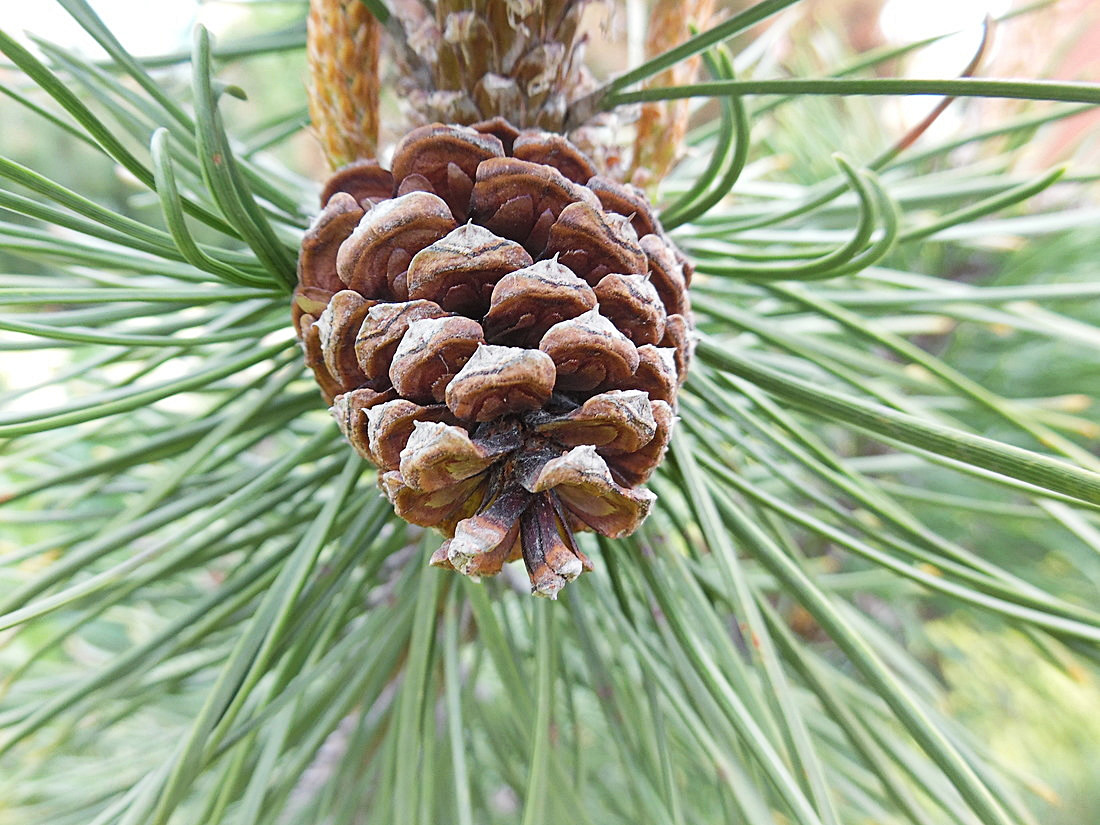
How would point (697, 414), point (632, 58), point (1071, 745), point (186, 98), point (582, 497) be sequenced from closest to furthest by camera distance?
point (582, 497), point (697, 414), point (632, 58), point (186, 98), point (1071, 745)

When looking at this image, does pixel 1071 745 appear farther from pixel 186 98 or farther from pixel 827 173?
pixel 186 98

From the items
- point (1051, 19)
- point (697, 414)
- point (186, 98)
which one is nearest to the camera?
point (697, 414)

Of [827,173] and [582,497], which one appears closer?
[582,497]

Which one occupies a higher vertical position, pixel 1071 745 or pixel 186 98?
pixel 186 98

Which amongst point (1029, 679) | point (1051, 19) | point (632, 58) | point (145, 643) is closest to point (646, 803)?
point (145, 643)

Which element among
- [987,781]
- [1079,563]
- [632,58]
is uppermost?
[632,58]

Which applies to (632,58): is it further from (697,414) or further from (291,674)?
(291,674)
